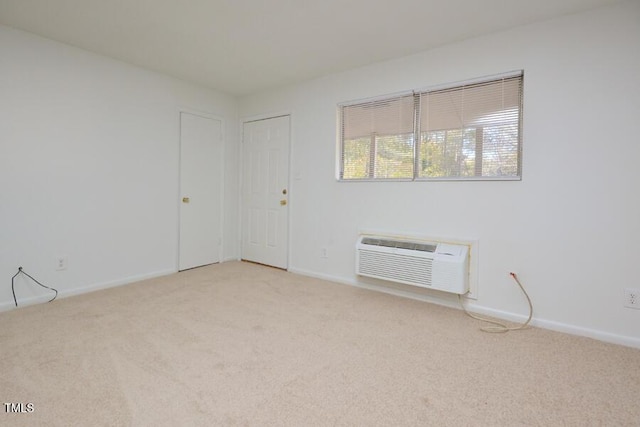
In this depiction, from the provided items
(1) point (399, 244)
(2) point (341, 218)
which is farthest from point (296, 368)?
(2) point (341, 218)

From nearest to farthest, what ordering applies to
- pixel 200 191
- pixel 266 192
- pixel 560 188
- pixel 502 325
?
pixel 560 188 → pixel 502 325 → pixel 200 191 → pixel 266 192

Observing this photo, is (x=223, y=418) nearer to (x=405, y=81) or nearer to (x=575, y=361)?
(x=575, y=361)

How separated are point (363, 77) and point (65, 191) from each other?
3.08 metres

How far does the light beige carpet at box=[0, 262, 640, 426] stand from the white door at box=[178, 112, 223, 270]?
135 cm

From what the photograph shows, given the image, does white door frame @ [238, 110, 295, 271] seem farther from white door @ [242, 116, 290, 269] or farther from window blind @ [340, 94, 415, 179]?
window blind @ [340, 94, 415, 179]

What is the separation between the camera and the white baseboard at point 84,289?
110 inches

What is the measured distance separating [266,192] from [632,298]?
3657 millimetres

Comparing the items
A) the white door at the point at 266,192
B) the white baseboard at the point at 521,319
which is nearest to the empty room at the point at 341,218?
the white baseboard at the point at 521,319

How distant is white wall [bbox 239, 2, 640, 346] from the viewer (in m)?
2.25

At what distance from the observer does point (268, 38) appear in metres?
2.82

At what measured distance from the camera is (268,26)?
2.63 metres

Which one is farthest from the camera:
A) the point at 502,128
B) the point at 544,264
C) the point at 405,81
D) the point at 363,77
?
the point at 363,77

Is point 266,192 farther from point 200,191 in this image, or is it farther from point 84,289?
point 84,289

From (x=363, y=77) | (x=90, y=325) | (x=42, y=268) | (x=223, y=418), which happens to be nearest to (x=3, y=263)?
(x=42, y=268)
